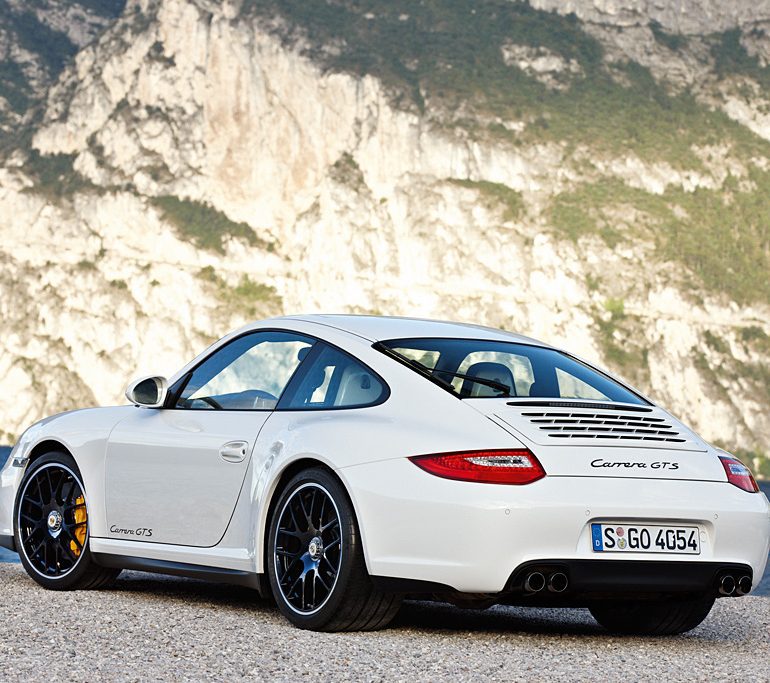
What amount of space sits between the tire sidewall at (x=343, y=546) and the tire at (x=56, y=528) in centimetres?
146

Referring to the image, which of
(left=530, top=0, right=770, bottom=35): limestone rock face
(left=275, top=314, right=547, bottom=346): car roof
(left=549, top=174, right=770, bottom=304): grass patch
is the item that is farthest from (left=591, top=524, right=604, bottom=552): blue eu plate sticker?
(left=530, top=0, right=770, bottom=35): limestone rock face

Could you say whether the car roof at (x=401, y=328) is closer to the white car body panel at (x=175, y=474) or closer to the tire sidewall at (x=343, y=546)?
the white car body panel at (x=175, y=474)

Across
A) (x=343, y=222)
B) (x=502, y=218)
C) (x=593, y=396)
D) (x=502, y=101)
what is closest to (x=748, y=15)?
(x=502, y=101)

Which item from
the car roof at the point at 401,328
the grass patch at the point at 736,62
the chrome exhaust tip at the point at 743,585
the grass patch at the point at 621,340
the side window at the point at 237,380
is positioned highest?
the grass patch at the point at 736,62

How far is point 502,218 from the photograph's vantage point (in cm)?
15700

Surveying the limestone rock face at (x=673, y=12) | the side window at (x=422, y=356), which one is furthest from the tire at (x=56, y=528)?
the limestone rock face at (x=673, y=12)

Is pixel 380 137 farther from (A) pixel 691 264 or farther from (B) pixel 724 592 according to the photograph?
(B) pixel 724 592

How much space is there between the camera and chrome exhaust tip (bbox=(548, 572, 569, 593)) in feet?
17.3

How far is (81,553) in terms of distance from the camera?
688cm

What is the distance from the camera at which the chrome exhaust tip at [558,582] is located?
17.3 feet

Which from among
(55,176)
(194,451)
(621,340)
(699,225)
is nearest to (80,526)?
(194,451)

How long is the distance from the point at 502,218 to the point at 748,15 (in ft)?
187

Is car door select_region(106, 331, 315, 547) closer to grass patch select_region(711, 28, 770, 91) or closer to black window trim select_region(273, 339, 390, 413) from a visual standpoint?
black window trim select_region(273, 339, 390, 413)

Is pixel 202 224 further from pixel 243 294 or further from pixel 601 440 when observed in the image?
pixel 601 440
